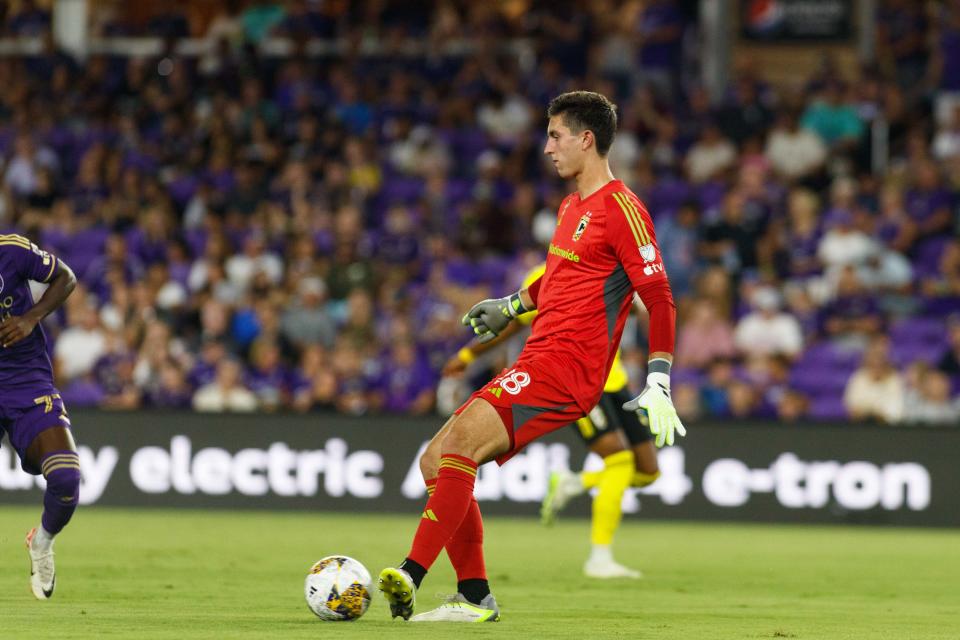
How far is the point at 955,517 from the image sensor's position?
15.2 meters

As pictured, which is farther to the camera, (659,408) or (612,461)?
(612,461)

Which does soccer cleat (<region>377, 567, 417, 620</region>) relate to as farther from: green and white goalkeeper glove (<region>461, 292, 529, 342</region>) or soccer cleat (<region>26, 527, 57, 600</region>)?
soccer cleat (<region>26, 527, 57, 600</region>)

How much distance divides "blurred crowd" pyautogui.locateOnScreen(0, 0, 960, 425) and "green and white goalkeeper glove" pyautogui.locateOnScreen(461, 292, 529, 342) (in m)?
8.13

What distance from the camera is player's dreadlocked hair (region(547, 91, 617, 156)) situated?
7.51 metres

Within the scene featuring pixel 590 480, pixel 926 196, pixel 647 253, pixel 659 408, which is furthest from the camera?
pixel 926 196

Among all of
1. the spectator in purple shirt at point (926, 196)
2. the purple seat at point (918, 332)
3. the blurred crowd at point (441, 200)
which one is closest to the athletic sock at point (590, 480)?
the blurred crowd at point (441, 200)

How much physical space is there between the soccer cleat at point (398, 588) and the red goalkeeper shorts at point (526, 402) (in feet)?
2.32

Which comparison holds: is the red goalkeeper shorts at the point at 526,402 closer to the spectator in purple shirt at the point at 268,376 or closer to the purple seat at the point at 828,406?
the purple seat at the point at 828,406

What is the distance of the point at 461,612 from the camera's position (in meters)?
7.46

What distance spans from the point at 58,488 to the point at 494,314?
2440 millimetres

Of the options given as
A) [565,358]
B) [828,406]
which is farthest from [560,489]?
[828,406]

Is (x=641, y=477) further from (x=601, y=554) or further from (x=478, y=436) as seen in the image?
(x=478, y=436)

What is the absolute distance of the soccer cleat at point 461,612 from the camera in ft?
24.3

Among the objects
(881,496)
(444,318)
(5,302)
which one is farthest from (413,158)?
(5,302)
